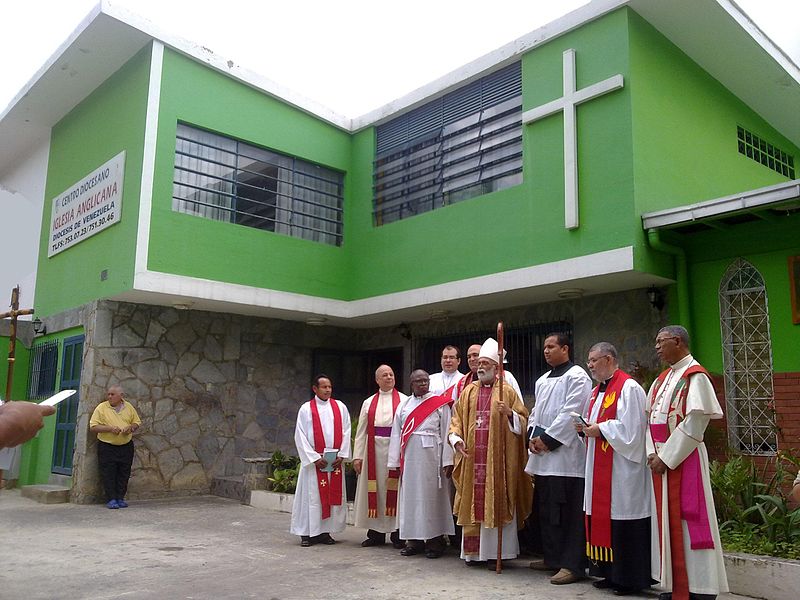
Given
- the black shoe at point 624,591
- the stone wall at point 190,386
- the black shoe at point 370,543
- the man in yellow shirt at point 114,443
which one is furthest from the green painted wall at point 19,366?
the black shoe at point 624,591

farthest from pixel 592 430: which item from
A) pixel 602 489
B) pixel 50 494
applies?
pixel 50 494

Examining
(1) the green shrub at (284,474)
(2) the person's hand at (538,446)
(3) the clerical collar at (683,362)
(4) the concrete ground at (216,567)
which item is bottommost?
(4) the concrete ground at (216,567)

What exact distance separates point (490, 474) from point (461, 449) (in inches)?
13.2

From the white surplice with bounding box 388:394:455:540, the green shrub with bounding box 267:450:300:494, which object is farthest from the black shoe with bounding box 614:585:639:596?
the green shrub with bounding box 267:450:300:494

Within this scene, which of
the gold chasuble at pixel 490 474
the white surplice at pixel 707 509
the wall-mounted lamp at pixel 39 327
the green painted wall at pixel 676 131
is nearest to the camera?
the white surplice at pixel 707 509

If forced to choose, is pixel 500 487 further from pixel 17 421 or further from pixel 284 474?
pixel 284 474

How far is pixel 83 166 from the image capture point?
1150 centimetres

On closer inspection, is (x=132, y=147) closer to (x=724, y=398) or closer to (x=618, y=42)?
(x=618, y=42)

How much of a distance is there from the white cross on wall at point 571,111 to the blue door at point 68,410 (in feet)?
23.1

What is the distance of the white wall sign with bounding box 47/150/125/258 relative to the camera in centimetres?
1023

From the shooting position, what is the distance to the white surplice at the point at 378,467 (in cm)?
697

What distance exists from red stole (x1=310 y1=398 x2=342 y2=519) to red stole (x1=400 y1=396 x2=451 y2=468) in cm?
93

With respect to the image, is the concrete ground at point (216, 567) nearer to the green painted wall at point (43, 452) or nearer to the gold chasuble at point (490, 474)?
the gold chasuble at point (490, 474)

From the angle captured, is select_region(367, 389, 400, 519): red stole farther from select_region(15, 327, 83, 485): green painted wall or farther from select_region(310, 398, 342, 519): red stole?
select_region(15, 327, 83, 485): green painted wall
